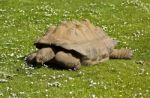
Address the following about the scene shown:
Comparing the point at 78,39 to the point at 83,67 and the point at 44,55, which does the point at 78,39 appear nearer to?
the point at 83,67

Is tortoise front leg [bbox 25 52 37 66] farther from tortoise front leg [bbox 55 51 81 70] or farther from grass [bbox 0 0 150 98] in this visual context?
tortoise front leg [bbox 55 51 81 70]

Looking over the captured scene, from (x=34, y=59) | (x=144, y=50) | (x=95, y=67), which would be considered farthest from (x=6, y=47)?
(x=144, y=50)

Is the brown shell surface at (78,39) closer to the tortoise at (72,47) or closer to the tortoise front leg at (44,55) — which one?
the tortoise at (72,47)

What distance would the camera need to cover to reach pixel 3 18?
3575 centimetres

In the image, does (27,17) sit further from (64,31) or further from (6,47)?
(64,31)

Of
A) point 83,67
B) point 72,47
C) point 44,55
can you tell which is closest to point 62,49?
point 72,47

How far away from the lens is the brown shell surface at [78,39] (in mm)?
23500

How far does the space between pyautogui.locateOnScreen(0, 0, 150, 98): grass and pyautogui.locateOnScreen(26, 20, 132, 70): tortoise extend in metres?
0.42

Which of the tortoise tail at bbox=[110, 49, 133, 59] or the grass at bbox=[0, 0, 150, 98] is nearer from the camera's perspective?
the grass at bbox=[0, 0, 150, 98]

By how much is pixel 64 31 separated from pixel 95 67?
91.4 inches

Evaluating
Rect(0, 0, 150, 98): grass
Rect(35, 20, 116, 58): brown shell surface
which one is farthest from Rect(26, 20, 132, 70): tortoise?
Rect(0, 0, 150, 98): grass

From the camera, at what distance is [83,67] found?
2380 centimetres

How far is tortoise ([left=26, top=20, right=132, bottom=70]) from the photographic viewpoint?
23.1 metres

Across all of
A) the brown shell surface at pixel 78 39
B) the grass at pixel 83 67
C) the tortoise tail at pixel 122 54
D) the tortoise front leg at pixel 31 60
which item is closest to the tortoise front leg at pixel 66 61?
the grass at pixel 83 67
